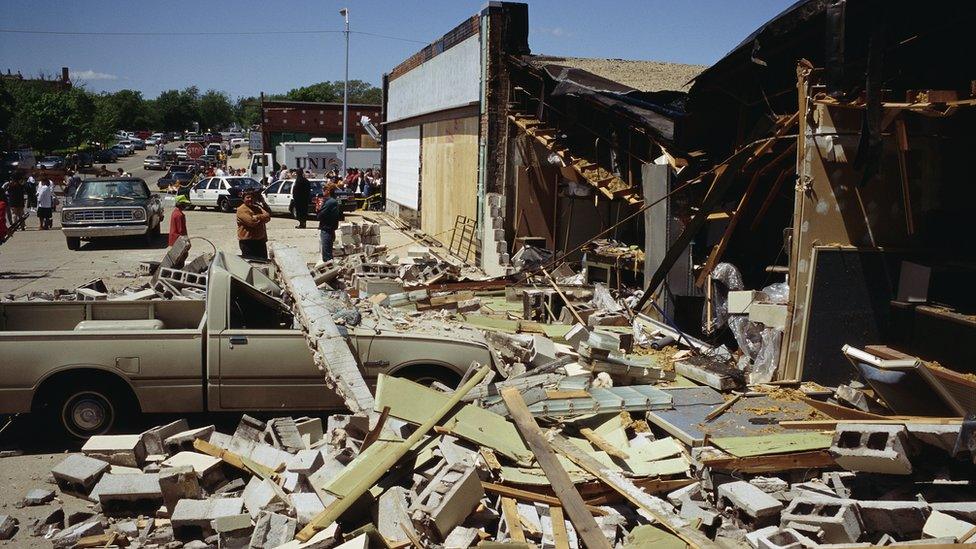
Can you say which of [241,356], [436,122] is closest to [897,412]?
[241,356]

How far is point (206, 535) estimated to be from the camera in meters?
5.81

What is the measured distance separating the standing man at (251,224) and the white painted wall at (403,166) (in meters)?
11.6

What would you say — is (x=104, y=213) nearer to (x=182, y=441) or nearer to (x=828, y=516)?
(x=182, y=441)

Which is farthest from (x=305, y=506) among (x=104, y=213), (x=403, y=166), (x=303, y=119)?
(x=303, y=119)

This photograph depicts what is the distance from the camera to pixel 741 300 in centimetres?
1005

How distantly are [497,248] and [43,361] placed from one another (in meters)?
10.8

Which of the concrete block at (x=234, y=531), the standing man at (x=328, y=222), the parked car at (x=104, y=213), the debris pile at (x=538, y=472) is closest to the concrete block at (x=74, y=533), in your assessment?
the debris pile at (x=538, y=472)

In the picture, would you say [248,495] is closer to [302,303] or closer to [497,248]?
[302,303]

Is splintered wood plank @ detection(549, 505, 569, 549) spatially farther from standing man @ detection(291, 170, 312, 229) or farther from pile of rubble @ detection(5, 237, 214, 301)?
standing man @ detection(291, 170, 312, 229)

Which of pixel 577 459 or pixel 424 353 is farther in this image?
pixel 424 353

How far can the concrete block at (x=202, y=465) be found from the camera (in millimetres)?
6535

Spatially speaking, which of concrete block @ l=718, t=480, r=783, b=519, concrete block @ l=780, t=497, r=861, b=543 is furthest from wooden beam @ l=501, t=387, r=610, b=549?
concrete block @ l=780, t=497, r=861, b=543

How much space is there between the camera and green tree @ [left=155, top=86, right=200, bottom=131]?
131m

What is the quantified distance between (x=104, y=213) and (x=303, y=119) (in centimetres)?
3079
